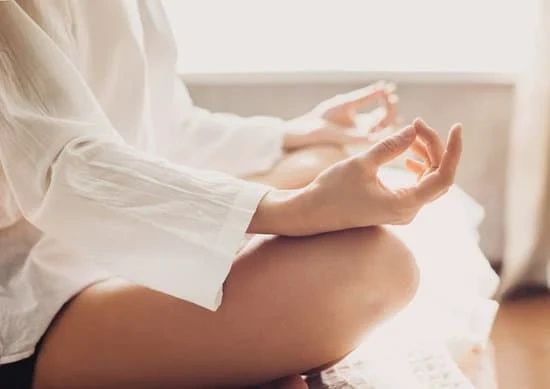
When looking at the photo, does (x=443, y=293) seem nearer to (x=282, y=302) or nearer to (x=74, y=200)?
(x=282, y=302)

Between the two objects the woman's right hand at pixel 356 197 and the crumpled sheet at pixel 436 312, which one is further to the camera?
the crumpled sheet at pixel 436 312

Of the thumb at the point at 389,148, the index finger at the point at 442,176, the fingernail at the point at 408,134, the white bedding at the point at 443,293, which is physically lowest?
the white bedding at the point at 443,293

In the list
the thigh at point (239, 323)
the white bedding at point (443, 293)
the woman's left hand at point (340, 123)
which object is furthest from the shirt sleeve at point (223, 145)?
the thigh at point (239, 323)

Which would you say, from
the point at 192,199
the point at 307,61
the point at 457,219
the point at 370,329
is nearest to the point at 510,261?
the point at 457,219

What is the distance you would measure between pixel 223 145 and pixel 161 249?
0.44 meters

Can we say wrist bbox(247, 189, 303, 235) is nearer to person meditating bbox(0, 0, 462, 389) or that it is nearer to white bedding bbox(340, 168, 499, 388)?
person meditating bbox(0, 0, 462, 389)

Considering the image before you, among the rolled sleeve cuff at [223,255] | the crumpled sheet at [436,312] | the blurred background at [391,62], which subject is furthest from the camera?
the blurred background at [391,62]

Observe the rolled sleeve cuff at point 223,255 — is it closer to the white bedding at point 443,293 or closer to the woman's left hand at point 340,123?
the white bedding at point 443,293

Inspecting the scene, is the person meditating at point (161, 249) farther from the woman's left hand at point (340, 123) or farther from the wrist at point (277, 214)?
the woman's left hand at point (340, 123)

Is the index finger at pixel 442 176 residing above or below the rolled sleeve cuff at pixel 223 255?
above

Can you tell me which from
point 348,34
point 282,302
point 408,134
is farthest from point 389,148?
point 348,34

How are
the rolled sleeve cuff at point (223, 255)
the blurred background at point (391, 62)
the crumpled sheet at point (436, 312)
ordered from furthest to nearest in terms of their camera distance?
1. the blurred background at point (391, 62)
2. the crumpled sheet at point (436, 312)
3. the rolled sleeve cuff at point (223, 255)

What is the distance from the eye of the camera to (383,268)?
30.3 inches

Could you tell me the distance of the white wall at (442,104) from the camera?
1.52 m
